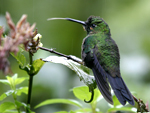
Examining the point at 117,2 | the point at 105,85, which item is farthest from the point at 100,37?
the point at 117,2

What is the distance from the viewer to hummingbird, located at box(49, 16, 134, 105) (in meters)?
1.94

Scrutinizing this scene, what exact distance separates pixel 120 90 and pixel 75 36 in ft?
12.4

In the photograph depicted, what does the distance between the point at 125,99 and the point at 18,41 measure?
121 cm

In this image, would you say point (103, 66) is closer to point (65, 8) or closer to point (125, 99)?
point (125, 99)

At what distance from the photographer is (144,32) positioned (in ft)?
18.5

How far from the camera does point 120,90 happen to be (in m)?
1.93

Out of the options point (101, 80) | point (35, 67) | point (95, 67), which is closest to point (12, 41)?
point (35, 67)

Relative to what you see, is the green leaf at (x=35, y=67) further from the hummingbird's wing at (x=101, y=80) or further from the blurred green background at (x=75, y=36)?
the blurred green background at (x=75, y=36)

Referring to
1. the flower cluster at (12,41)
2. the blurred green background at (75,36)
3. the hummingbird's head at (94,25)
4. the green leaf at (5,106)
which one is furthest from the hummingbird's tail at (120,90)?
the blurred green background at (75,36)

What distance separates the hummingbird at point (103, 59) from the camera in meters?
1.94

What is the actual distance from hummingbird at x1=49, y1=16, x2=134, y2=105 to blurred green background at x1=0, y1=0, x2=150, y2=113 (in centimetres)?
156

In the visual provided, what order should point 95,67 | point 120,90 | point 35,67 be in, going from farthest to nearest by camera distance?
point 95,67, point 120,90, point 35,67

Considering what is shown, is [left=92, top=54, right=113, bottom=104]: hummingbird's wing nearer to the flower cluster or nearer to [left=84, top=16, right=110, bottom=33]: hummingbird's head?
[left=84, top=16, right=110, bottom=33]: hummingbird's head

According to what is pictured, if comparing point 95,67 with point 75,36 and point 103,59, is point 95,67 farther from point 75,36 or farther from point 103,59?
point 75,36
